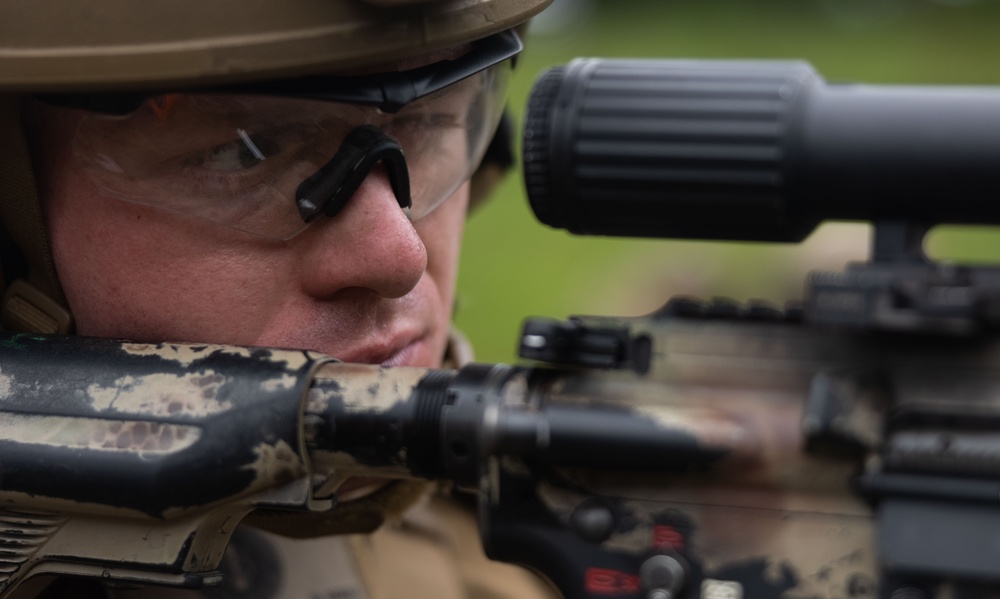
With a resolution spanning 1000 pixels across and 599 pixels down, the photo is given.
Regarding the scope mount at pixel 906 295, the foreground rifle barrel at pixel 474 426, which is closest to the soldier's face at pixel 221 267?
the foreground rifle barrel at pixel 474 426

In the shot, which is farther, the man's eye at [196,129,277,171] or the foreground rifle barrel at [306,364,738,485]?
the man's eye at [196,129,277,171]

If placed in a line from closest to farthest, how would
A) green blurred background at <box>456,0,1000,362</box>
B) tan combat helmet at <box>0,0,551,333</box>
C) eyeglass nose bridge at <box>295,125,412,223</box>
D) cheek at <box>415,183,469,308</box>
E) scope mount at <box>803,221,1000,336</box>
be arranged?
scope mount at <box>803,221,1000,336</box> < tan combat helmet at <box>0,0,551,333</box> < eyeglass nose bridge at <box>295,125,412,223</box> < cheek at <box>415,183,469,308</box> < green blurred background at <box>456,0,1000,362</box>

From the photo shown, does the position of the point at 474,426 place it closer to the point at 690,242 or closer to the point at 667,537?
the point at 667,537

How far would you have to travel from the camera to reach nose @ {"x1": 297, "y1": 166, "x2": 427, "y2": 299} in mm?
1709

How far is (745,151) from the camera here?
1460mm

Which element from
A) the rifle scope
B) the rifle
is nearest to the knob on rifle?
the rifle

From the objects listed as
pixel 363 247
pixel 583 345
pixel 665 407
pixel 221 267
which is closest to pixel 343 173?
pixel 363 247

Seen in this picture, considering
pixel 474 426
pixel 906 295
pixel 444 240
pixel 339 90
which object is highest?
pixel 339 90

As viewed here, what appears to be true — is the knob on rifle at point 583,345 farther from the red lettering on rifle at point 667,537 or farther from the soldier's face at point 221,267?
the soldier's face at point 221,267

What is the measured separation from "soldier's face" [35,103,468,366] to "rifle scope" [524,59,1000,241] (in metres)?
0.24

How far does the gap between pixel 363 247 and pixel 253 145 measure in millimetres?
181

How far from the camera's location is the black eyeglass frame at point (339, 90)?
1.65 m

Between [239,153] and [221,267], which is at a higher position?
[239,153]

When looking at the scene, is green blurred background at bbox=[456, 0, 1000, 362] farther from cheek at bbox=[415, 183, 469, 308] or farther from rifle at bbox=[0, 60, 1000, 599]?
rifle at bbox=[0, 60, 1000, 599]
